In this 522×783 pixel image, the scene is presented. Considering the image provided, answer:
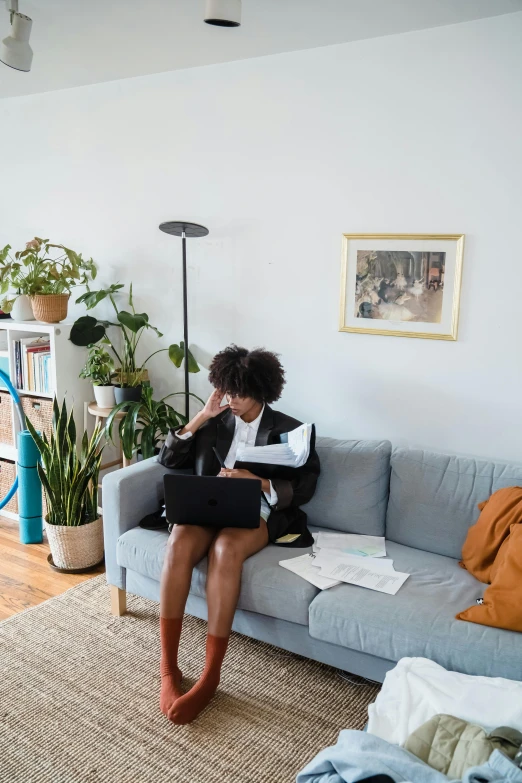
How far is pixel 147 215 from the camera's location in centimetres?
357

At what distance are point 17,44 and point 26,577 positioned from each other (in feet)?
8.09

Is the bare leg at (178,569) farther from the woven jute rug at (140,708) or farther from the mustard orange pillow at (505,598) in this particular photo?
the mustard orange pillow at (505,598)

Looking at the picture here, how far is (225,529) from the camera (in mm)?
2441

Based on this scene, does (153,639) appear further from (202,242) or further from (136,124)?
(136,124)

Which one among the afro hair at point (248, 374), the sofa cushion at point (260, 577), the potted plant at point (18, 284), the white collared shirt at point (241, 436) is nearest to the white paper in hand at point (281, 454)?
the white collared shirt at point (241, 436)

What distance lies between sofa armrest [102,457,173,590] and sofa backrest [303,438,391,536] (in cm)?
72

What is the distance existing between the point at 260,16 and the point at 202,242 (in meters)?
1.16

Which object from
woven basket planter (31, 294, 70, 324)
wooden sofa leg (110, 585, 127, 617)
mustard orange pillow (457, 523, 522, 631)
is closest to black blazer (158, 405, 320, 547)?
wooden sofa leg (110, 585, 127, 617)

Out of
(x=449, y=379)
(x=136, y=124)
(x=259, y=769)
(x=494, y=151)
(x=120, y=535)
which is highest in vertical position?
(x=136, y=124)

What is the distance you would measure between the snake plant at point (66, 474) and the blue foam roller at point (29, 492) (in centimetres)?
20

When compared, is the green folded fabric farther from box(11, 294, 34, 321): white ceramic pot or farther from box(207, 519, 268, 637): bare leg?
box(11, 294, 34, 321): white ceramic pot

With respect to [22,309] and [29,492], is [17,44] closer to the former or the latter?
[22,309]

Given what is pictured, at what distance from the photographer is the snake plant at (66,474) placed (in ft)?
10.3

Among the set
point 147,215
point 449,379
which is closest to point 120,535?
point 449,379
